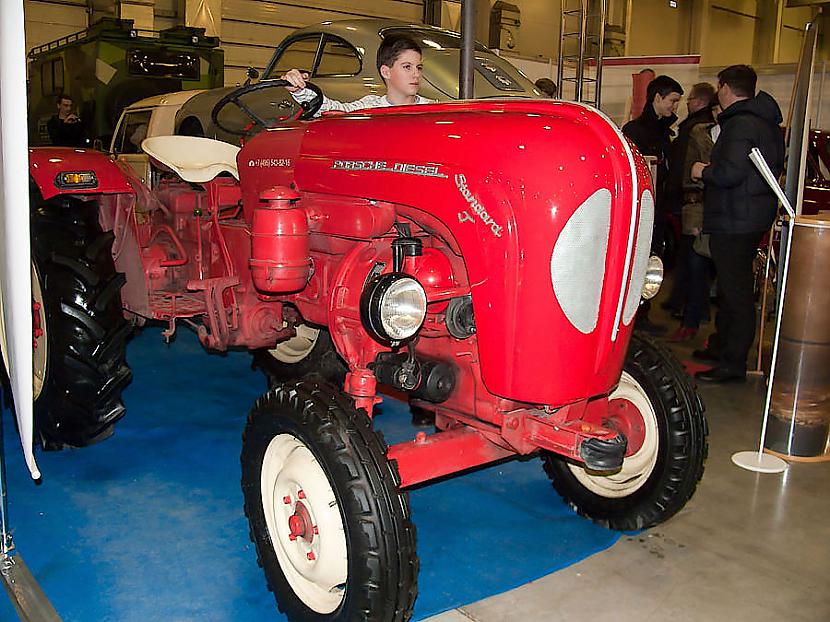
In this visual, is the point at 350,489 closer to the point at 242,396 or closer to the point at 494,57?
the point at 242,396

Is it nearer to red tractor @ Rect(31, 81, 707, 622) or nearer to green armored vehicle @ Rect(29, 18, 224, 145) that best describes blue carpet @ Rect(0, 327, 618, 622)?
red tractor @ Rect(31, 81, 707, 622)

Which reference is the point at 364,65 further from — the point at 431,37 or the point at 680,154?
the point at 680,154

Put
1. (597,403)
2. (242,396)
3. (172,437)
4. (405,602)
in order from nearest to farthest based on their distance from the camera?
(405,602), (597,403), (172,437), (242,396)

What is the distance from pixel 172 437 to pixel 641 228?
2.44 metres

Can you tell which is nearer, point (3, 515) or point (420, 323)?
point (420, 323)

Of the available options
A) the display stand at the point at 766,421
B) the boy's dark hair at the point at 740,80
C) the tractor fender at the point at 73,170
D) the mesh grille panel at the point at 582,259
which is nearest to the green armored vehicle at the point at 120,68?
the tractor fender at the point at 73,170

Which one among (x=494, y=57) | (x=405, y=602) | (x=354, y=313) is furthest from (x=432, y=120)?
(x=494, y=57)

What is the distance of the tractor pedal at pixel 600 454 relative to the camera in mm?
2268

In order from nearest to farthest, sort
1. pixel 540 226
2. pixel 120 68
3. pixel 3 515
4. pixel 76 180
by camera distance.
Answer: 1. pixel 540 226
2. pixel 3 515
3. pixel 76 180
4. pixel 120 68

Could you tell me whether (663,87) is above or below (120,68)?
below

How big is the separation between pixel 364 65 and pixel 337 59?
0.91 ft

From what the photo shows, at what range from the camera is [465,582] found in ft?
8.61

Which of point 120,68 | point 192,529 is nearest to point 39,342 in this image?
point 192,529

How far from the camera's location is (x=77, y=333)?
3318 mm
